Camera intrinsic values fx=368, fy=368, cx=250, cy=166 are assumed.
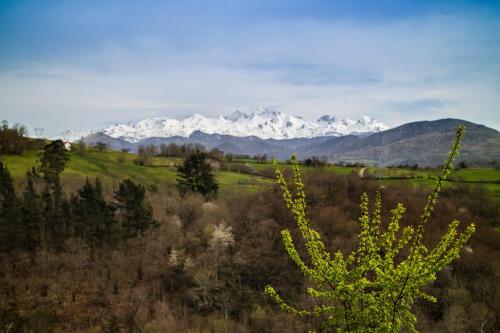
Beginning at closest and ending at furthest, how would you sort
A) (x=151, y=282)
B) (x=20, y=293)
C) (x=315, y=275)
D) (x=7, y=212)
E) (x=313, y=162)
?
1. (x=315, y=275)
2. (x=20, y=293)
3. (x=7, y=212)
4. (x=151, y=282)
5. (x=313, y=162)

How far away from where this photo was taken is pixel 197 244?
2464 inches

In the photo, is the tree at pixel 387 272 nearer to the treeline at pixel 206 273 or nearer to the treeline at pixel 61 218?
the treeline at pixel 206 273

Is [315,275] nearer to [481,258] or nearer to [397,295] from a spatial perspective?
[397,295]

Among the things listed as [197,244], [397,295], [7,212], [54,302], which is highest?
[397,295]

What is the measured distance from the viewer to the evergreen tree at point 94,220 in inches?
2286

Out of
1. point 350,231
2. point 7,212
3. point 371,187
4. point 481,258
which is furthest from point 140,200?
point 481,258

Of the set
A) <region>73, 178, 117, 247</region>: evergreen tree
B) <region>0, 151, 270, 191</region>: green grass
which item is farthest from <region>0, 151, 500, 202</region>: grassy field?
<region>73, 178, 117, 247</region>: evergreen tree

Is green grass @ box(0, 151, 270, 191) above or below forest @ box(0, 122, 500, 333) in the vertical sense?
above

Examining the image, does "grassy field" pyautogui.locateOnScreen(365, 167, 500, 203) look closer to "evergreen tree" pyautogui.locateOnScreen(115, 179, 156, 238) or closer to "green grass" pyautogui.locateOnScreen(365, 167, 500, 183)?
"green grass" pyautogui.locateOnScreen(365, 167, 500, 183)

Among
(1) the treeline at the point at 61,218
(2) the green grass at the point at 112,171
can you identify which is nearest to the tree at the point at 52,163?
(1) the treeline at the point at 61,218

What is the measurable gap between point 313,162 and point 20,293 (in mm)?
90845

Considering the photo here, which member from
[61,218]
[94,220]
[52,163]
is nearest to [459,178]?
[94,220]

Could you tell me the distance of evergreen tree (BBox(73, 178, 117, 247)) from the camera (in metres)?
58.1

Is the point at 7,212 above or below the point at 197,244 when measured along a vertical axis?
above
